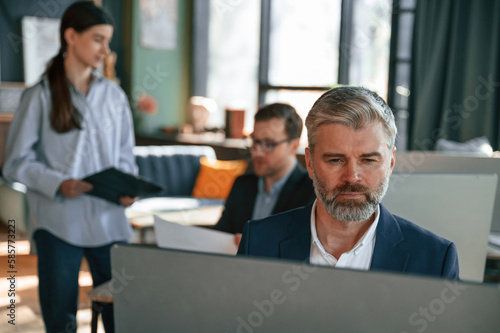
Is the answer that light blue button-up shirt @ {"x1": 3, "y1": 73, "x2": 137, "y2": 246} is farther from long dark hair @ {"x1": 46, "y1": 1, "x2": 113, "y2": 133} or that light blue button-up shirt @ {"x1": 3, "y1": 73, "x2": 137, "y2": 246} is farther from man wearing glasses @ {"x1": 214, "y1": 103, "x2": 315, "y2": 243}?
man wearing glasses @ {"x1": 214, "y1": 103, "x2": 315, "y2": 243}

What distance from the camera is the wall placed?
6.57 metres

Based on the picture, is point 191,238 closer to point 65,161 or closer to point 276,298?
point 65,161

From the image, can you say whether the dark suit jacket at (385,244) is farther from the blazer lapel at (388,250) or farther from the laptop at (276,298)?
the laptop at (276,298)

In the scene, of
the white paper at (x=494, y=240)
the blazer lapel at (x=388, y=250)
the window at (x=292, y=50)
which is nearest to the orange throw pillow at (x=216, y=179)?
the window at (x=292, y=50)

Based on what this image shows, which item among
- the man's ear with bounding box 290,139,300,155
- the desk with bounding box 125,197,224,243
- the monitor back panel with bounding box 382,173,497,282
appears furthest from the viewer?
the desk with bounding box 125,197,224,243

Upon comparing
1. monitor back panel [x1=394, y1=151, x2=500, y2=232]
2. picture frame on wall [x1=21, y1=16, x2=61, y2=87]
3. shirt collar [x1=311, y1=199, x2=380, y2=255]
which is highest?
picture frame on wall [x1=21, y1=16, x2=61, y2=87]

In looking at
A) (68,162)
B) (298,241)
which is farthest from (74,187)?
(298,241)

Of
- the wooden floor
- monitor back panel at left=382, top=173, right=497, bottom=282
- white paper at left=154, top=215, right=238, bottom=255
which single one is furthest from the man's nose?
the wooden floor

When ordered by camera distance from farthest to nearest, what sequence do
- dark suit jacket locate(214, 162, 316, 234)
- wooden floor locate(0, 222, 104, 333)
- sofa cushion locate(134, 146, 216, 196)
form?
sofa cushion locate(134, 146, 216, 196) < wooden floor locate(0, 222, 104, 333) < dark suit jacket locate(214, 162, 316, 234)

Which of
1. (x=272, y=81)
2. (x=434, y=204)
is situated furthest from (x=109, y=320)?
(x=272, y=81)

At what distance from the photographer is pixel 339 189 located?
1.21 m

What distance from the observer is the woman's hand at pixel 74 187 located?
2055mm

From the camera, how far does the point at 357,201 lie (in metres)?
1.21

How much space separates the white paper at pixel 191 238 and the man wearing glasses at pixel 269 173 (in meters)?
0.37
